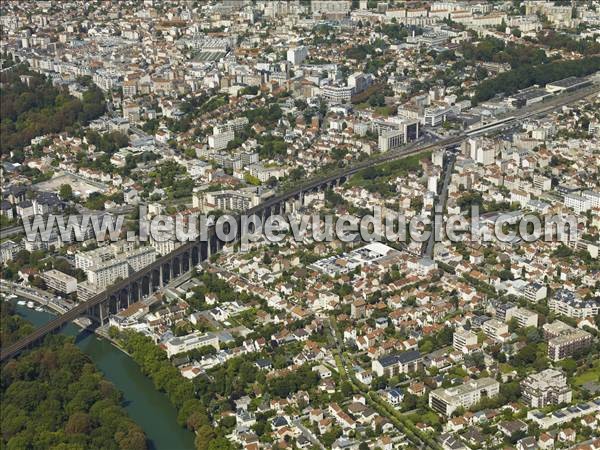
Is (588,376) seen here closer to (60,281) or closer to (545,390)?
(545,390)

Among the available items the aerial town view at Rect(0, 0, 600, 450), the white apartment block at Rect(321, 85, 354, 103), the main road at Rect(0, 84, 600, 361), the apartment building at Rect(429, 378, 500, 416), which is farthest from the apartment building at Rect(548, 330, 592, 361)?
the white apartment block at Rect(321, 85, 354, 103)

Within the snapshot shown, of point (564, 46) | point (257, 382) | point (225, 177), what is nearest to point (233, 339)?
point (257, 382)

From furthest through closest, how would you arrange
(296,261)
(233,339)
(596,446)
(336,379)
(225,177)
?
(225,177) → (296,261) → (233,339) → (336,379) → (596,446)

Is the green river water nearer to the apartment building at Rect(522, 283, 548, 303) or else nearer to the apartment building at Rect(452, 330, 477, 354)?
the apartment building at Rect(452, 330, 477, 354)

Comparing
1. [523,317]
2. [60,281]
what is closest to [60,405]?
[60,281]

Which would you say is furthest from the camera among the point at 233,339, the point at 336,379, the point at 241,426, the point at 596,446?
the point at 233,339

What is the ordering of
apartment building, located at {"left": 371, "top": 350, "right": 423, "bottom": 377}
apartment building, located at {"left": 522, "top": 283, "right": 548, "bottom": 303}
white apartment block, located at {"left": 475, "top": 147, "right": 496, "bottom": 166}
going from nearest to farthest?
apartment building, located at {"left": 371, "top": 350, "right": 423, "bottom": 377} < apartment building, located at {"left": 522, "top": 283, "right": 548, "bottom": 303} < white apartment block, located at {"left": 475, "top": 147, "right": 496, "bottom": 166}

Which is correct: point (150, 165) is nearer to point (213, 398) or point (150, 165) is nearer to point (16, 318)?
point (16, 318)
